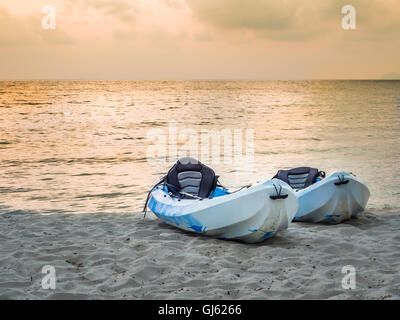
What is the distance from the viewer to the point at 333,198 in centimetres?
764

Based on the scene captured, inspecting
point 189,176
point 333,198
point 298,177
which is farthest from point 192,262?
point 298,177

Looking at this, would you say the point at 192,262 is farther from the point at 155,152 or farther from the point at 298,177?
the point at 155,152

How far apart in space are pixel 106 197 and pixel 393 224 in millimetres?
6787

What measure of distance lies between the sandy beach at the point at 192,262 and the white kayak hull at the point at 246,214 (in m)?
0.18

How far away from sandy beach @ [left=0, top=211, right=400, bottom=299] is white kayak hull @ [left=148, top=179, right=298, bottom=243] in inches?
7.1

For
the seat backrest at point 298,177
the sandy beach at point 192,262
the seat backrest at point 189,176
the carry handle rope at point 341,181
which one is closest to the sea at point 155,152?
the seat backrest at point 298,177

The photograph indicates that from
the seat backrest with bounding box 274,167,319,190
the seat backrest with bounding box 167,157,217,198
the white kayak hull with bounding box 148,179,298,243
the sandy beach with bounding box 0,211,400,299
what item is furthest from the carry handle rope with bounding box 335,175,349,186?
the seat backrest with bounding box 167,157,217,198

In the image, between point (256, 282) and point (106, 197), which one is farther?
point (106, 197)

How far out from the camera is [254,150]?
20.6 meters

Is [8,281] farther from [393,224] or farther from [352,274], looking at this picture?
[393,224]

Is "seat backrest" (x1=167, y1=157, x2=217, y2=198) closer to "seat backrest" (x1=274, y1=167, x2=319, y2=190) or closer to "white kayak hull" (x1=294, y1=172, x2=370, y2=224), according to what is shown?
"seat backrest" (x1=274, y1=167, x2=319, y2=190)

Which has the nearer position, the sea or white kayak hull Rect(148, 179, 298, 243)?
white kayak hull Rect(148, 179, 298, 243)

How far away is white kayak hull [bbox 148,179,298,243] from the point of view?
244 inches

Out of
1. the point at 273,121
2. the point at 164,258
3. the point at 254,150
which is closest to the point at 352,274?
the point at 164,258
